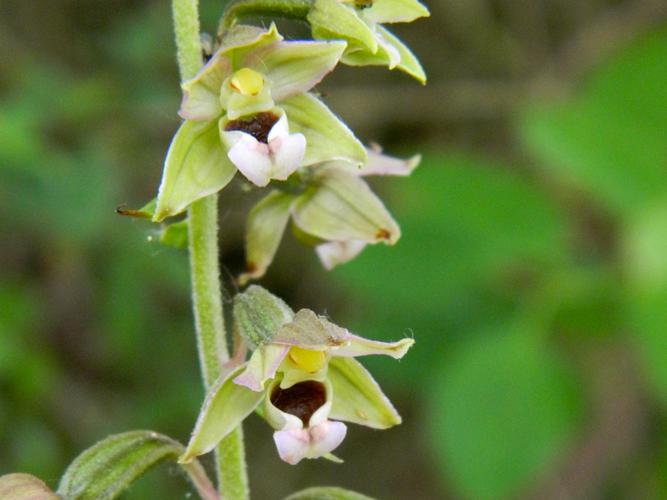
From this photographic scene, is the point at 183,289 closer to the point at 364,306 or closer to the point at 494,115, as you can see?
the point at 364,306

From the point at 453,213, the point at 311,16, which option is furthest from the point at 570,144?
the point at 311,16

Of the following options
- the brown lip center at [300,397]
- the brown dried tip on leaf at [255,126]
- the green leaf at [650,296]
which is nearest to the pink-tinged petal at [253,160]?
the brown dried tip on leaf at [255,126]

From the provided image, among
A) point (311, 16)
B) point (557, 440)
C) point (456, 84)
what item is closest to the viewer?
point (311, 16)

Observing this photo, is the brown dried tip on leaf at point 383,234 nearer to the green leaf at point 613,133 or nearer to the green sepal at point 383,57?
the green sepal at point 383,57

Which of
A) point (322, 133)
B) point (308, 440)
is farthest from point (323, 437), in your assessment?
point (322, 133)

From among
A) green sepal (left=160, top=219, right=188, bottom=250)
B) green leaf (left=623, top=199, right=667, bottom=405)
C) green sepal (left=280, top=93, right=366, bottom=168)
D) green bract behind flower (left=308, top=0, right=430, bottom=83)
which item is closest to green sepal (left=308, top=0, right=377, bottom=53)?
green bract behind flower (left=308, top=0, right=430, bottom=83)

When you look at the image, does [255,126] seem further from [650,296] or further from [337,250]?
[650,296]
